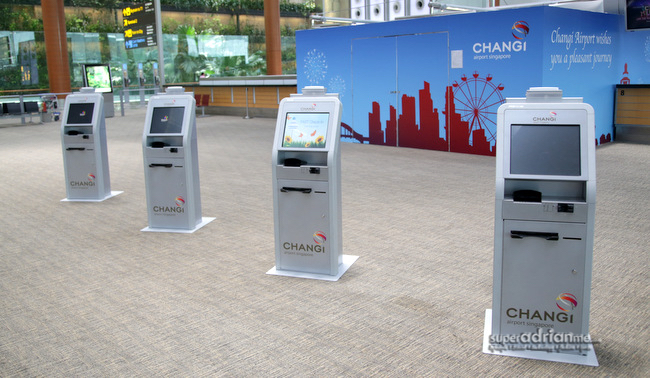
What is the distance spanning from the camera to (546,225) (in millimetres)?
2963

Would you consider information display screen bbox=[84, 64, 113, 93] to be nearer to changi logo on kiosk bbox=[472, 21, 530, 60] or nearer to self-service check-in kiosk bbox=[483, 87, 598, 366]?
changi logo on kiosk bbox=[472, 21, 530, 60]

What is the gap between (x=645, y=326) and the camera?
337cm

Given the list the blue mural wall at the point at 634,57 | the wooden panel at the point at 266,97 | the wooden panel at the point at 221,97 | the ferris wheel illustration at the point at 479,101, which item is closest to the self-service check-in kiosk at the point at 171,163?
→ the ferris wheel illustration at the point at 479,101

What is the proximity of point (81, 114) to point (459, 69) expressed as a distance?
5981mm

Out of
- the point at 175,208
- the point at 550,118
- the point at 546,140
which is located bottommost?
the point at 175,208

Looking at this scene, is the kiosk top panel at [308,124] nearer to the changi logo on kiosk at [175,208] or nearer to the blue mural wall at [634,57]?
the changi logo on kiosk at [175,208]

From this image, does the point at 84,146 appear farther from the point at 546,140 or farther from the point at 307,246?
the point at 546,140

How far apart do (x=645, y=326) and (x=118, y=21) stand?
23680mm

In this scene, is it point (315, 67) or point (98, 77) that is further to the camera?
point (98, 77)

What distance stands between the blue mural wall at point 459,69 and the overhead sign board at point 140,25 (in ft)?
29.1

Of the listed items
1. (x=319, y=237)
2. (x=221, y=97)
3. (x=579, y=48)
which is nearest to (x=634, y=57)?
(x=579, y=48)

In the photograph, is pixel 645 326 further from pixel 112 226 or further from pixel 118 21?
pixel 118 21

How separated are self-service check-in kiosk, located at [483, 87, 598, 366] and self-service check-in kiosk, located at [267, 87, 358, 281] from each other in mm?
1401

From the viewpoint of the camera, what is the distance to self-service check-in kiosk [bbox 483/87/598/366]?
293 centimetres
